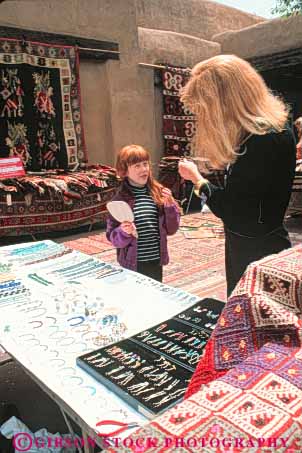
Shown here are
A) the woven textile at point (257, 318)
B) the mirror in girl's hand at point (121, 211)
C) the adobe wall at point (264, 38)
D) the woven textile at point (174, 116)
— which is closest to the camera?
the woven textile at point (257, 318)

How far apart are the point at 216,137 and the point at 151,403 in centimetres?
104

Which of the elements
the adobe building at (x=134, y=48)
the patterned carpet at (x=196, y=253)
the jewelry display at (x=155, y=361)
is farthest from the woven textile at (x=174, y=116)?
the jewelry display at (x=155, y=361)

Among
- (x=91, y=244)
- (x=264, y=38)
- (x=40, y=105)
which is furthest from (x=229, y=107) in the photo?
(x=264, y=38)

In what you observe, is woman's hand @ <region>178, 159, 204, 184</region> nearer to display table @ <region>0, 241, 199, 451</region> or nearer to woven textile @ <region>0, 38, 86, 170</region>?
display table @ <region>0, 241, 199, 451</region>

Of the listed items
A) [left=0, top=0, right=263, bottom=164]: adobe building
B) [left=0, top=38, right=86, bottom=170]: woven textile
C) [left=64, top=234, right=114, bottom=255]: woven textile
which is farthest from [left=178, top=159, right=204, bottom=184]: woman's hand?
[left=0, top=0, right=263, bottom=164]: adobe building

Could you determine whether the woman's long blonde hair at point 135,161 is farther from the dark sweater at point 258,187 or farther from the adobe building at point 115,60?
the adobe building at point 115,60

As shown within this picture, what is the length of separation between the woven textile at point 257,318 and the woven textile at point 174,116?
691cm

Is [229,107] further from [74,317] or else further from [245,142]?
[74,317]

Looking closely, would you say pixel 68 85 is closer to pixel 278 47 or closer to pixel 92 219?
pixel 92 219

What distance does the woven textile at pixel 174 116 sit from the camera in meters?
7.59

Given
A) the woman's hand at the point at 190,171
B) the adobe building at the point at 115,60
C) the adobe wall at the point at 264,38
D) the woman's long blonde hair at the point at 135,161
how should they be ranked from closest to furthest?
the woman's hand at the point at 190,171 → the woman's long blonde hair at the point at 135,161 → the adobe building at the point at 115,60 → the adobe wall at the point at 264,38

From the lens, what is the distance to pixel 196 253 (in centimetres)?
485

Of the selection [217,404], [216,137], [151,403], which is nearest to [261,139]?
[216,137]

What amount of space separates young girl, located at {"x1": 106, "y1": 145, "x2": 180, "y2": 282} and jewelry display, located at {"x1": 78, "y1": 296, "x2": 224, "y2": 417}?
99 centimetres
